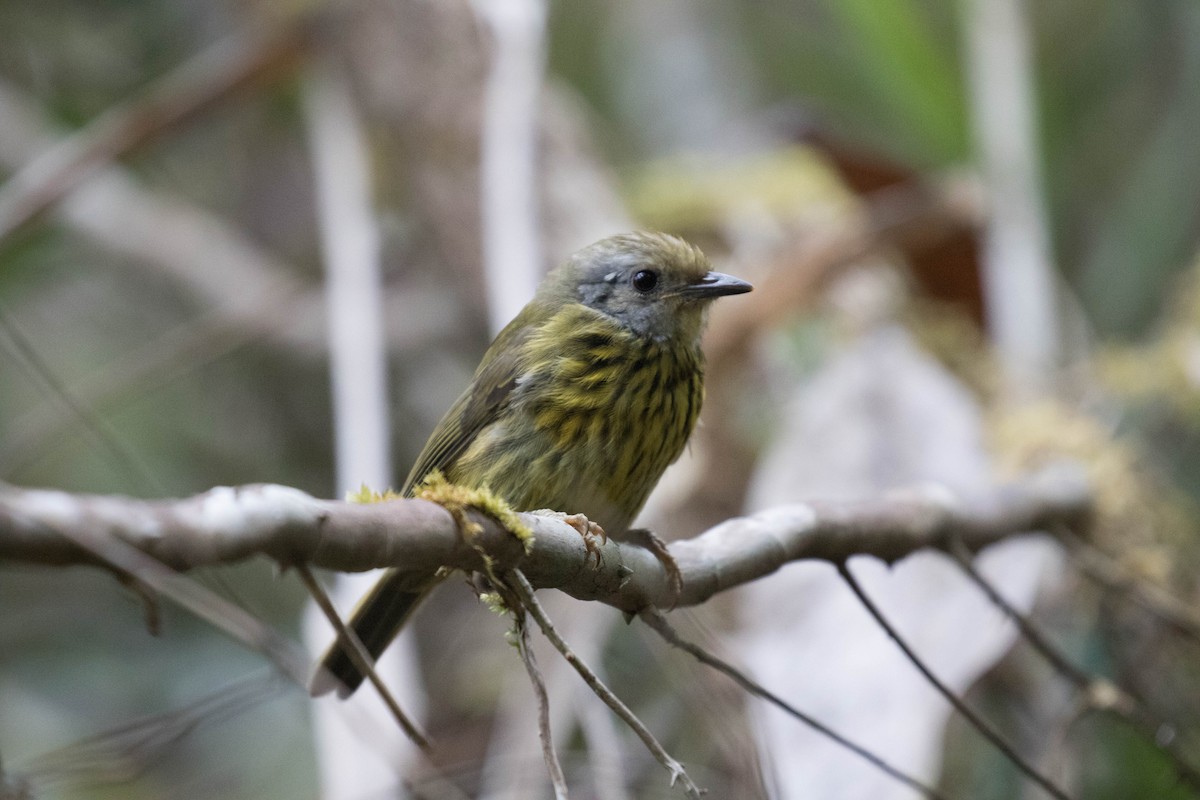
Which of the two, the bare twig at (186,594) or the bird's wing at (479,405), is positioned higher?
the bird's wing at (479,405)

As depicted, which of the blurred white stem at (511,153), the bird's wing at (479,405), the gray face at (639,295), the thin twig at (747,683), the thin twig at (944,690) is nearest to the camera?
the thin twig at (747,683)

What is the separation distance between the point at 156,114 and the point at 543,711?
446 centimetres

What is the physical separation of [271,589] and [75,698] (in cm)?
91

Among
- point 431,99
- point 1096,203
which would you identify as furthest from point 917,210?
point 431,99

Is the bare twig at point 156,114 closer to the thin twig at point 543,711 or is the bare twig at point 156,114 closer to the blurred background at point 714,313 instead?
the blurred background at point 714,313

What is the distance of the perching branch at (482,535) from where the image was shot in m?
1.13

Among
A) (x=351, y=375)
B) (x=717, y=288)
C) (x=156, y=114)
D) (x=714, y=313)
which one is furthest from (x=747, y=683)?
(x=156, y=114)

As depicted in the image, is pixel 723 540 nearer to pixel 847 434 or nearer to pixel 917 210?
pixel 847 434

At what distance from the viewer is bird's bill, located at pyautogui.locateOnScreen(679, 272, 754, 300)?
299cm

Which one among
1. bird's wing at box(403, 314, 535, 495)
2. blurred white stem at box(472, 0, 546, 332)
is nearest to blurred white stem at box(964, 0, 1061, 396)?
blurred white stem at box(472, 0, 546, 332)

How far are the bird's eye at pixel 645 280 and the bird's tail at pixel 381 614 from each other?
872 mm

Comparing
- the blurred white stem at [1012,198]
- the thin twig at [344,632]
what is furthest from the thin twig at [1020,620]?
the blurred white stem at [1012,198]

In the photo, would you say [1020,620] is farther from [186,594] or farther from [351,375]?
[351,375]

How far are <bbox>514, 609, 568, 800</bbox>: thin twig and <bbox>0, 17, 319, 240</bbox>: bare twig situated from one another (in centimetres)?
387
